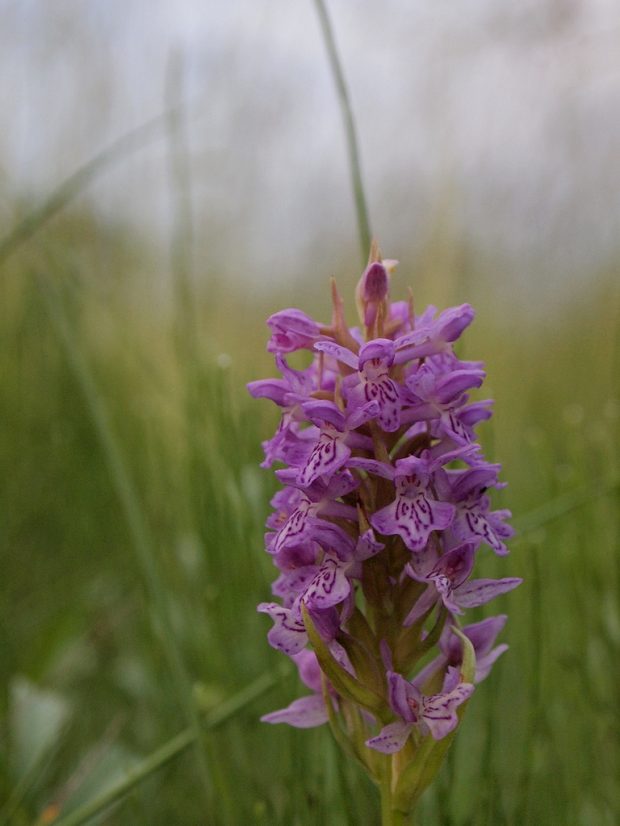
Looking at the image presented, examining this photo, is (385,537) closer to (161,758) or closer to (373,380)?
(373,380)

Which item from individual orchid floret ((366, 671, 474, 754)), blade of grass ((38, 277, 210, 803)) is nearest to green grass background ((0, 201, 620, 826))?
blade of grass ((38, 277, 210, 803))

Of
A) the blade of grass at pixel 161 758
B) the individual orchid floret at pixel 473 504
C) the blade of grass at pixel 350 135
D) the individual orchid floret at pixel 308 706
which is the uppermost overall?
the blade of grass at pixel 350 135

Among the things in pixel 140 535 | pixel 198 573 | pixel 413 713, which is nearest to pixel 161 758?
pixel 140 535

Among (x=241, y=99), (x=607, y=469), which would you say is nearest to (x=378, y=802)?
(x=607, y=469)

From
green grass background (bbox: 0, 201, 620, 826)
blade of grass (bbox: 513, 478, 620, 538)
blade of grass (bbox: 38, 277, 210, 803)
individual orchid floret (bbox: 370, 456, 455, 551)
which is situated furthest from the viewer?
blade of grass (bbox: 513, 478, 620, 538)

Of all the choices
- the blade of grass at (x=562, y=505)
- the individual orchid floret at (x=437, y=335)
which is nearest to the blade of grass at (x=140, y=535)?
the individual orchid floret at (x=437, y=335)

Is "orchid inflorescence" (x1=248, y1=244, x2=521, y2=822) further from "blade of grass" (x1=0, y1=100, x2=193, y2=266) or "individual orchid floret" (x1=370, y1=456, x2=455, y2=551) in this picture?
"blade of grass" (x1=0, y1=100, x2=193, y2=266)

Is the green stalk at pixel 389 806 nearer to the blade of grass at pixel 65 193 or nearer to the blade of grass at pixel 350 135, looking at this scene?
the blade of grass at pixel 350 135
